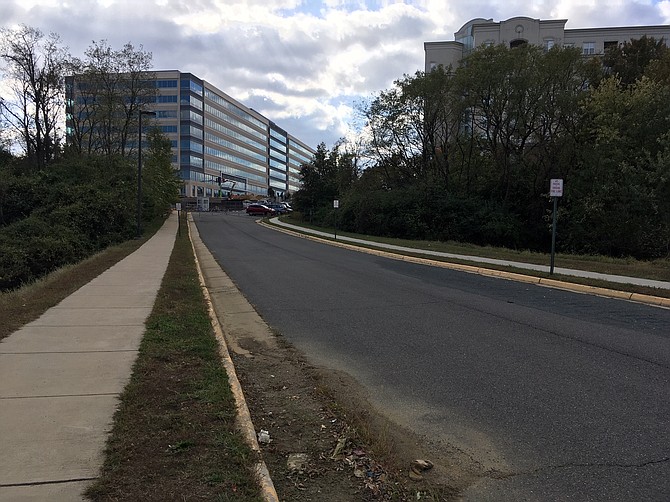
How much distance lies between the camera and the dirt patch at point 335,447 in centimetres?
322

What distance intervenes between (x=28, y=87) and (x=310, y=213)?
2715 centimetres

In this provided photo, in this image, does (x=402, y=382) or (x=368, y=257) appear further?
(x=368, y=257)

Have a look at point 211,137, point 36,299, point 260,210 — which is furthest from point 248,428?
point 211,137

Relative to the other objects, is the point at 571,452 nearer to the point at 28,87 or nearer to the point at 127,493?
the point at 127,493

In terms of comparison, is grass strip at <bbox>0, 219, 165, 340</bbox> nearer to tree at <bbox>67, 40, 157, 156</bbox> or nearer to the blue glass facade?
tree at <bbox>67, 40, 157, 156</bbox>

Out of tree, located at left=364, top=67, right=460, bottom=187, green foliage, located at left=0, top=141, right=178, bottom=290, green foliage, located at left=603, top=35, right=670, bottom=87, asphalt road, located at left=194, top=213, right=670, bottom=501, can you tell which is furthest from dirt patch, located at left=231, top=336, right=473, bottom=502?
green foliage, located at left=603, top=35, right=670, bottom=87

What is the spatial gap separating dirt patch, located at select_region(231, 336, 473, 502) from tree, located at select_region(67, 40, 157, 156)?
43.5 m

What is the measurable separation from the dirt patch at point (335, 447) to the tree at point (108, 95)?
143 feet

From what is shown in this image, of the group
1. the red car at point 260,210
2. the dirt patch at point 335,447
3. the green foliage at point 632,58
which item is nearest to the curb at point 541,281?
the dirt patch at point 335,447

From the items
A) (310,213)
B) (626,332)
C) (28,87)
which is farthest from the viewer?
(310,213)

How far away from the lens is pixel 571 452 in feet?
12.4

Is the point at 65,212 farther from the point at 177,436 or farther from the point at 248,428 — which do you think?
the point at 248,428

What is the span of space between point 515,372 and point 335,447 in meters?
2.78

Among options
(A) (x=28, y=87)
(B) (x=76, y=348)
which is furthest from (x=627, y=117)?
(A) (x=28, y=87)
